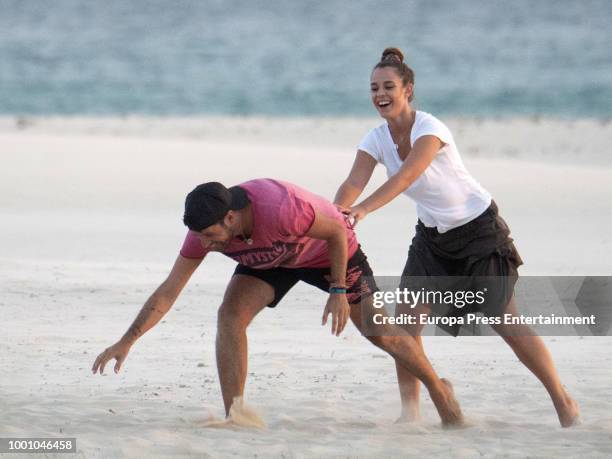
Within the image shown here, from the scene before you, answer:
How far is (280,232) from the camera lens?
5469mm

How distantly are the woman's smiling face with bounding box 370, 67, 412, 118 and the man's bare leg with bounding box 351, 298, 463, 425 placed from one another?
2.83ft

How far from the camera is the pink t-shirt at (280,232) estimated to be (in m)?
5.43

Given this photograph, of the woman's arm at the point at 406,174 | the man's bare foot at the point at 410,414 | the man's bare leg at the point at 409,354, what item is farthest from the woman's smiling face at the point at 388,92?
the man's bare foot at the point at 410,414

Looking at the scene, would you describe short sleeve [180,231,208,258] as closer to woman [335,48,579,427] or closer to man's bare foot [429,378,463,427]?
woman [335,48,579,427]

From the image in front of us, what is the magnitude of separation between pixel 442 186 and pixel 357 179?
44cm

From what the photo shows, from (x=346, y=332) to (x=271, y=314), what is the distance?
71 cm

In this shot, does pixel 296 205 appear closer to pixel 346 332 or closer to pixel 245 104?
pixel 346 332

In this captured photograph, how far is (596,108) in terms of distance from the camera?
30.9 meters

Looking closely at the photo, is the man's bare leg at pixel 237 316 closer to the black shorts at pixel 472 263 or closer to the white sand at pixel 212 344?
the white sand at pixel 212 344

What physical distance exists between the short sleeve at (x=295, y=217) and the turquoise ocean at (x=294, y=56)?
2427 cm

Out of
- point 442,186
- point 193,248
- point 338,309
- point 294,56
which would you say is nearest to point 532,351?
point 442,186

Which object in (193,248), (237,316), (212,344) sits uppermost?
(193,248)

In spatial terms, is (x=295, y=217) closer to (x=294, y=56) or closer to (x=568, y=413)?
(x=568, y=413)

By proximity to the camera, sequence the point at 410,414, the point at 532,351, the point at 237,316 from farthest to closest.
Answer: the point at 410,414 → the point at 532,351 → the point at 237,316
